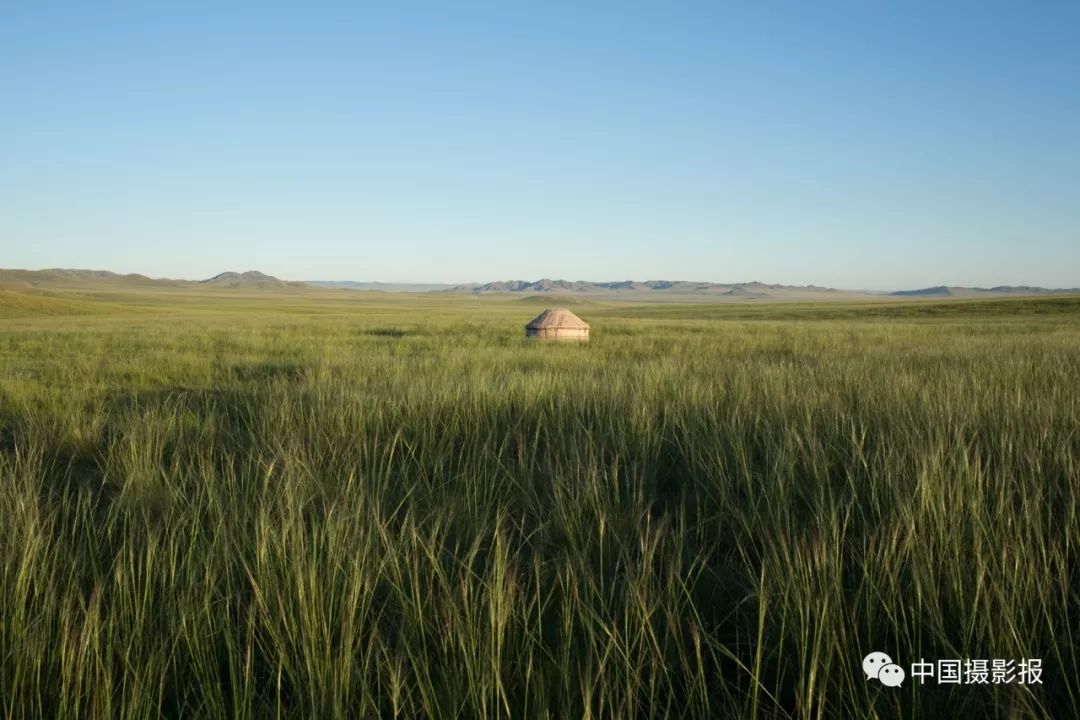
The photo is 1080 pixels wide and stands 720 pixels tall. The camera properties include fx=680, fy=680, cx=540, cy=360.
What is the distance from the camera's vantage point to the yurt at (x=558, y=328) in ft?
46.1

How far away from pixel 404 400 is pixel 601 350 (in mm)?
7659

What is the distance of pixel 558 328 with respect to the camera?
14.1 metres

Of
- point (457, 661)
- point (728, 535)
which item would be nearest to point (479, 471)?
point (728, 535)

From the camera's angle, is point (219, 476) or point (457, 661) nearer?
point (457, 661)

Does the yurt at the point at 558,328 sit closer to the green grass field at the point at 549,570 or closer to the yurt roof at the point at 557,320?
the yurt roof at the point at 557,320

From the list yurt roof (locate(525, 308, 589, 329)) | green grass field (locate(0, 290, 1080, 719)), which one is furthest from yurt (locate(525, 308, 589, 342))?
green grass field (locate(0, 290, 1080, 719))

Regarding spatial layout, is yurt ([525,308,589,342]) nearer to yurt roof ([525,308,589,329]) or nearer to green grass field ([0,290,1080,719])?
yurt roof ([525,308,589,329])

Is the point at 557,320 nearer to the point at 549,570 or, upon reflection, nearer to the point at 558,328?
the point at 558,328

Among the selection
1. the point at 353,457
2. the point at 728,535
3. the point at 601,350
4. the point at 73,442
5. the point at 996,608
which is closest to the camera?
the point at 996,608

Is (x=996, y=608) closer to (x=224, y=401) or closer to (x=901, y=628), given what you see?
(x=901, y=628)

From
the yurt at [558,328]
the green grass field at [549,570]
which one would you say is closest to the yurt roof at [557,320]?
the yurt at [558,328]

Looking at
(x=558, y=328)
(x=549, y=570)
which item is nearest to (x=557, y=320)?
(x=558, y=328)

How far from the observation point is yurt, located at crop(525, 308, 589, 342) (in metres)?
14.0

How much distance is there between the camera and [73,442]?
14.4 ft
